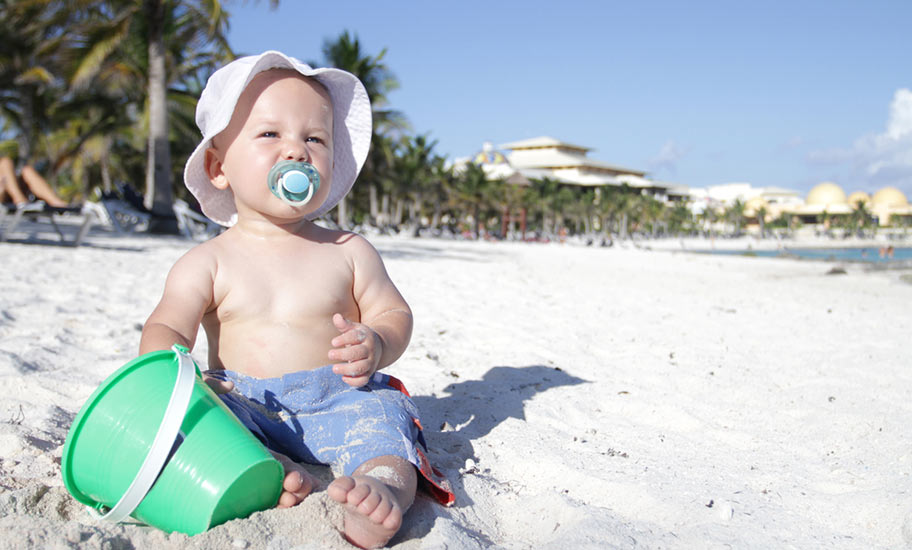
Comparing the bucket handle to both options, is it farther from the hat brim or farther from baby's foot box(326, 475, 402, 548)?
the hat brim

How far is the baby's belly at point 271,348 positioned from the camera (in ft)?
6.10

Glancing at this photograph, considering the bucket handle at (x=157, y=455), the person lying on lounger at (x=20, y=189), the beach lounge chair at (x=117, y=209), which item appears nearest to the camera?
the bucket handle at (x=157, y=455)

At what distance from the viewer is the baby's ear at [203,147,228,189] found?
2.02 metres

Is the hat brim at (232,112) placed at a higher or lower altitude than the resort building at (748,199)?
lower

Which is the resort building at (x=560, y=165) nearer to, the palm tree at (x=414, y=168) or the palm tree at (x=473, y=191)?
the palm tree at (x=473, y=191)

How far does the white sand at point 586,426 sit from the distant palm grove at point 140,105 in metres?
8.95

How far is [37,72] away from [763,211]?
65955 mm

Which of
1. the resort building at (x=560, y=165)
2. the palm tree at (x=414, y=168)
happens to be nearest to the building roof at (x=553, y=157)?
the resort building at (x=560, y=165)

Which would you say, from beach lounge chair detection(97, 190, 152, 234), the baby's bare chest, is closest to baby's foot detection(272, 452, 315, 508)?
the baby's bare chest

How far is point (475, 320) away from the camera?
4.86m

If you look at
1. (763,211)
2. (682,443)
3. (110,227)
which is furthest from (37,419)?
(763,211)

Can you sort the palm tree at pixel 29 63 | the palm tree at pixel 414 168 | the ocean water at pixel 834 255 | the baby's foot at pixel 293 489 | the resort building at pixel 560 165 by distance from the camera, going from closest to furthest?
the baby's foot at pixel 293 489 → the palm tree at pixel 29 63 → the ocean water at pixel 834 255 → the palm tree at pixel 414 168 → the resort building at pixel 560 165

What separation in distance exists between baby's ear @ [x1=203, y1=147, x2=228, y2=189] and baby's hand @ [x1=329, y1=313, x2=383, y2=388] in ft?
2.31

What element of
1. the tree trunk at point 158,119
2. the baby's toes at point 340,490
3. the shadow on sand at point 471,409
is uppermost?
the tree trunk at point 158,119
